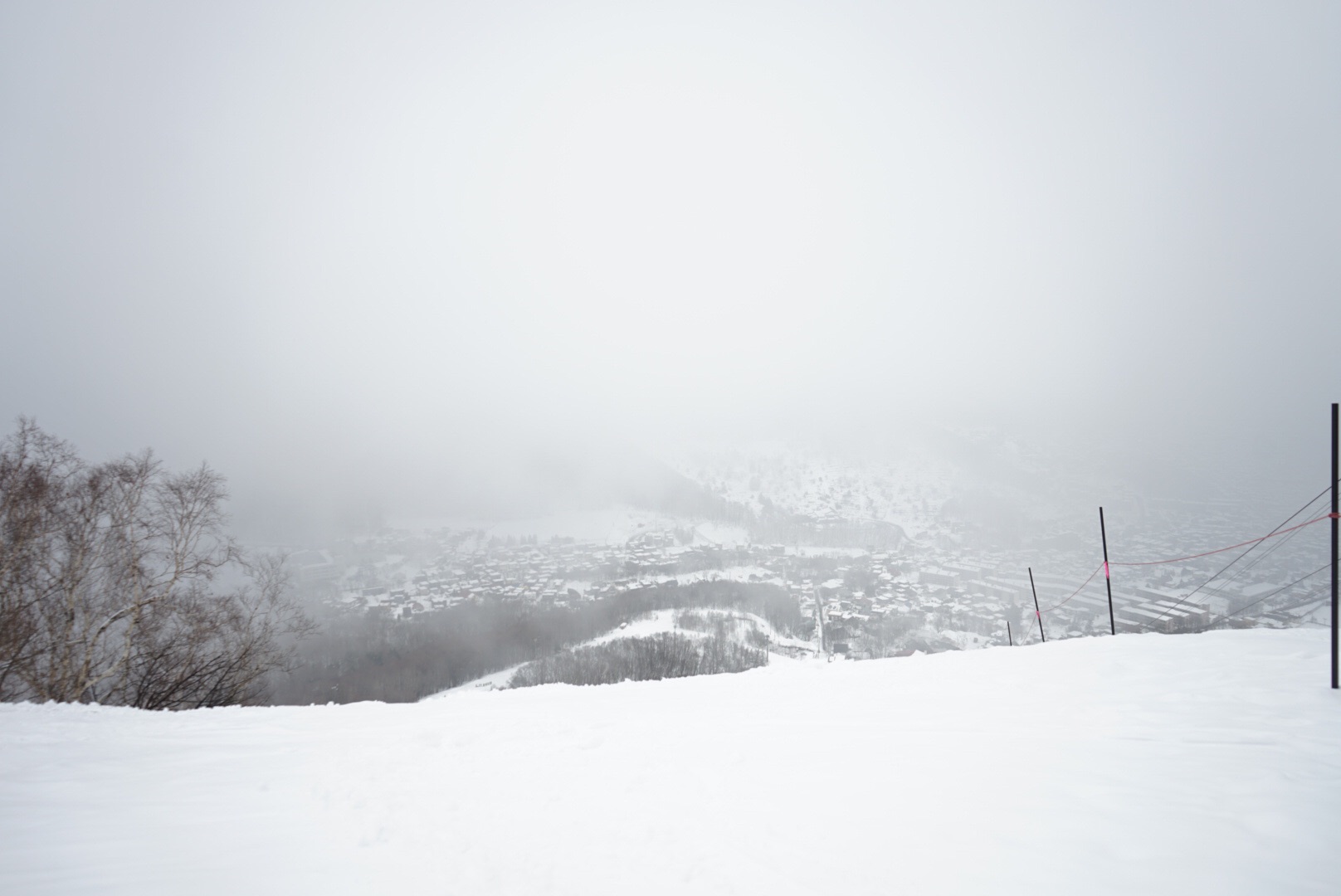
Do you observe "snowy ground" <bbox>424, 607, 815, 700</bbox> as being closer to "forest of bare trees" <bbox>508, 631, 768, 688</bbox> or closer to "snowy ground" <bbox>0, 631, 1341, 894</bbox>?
"forest of bare trees" <bbox>508, 631, 768, 688</bbox>

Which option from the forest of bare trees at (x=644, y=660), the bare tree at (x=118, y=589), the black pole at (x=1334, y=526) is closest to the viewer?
the black pole at (x=1334, y=526)

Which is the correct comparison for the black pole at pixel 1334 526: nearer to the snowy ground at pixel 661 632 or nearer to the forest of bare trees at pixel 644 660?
the forest of bare trees at pixel 644 660

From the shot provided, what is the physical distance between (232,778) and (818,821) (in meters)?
5.60

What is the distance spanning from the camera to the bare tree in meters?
9.07

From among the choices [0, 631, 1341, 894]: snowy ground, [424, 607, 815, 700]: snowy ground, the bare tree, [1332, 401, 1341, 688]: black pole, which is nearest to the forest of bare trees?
[424, 607, 815, 700]: snowy ground

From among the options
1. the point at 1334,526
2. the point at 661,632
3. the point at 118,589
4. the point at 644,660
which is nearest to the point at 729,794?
the point at 1334,526

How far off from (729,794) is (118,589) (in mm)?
13976

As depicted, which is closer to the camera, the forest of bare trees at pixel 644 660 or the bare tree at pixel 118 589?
the bare tree at pixel 118 589

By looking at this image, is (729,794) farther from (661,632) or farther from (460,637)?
(460,637)

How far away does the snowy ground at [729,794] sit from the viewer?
9.37 ft

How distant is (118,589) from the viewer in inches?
394

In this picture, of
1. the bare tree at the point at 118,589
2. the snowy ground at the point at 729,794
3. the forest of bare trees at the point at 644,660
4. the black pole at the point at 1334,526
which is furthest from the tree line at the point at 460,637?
the black pole at the point at 1334,526

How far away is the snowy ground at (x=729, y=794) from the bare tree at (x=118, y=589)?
428 cm

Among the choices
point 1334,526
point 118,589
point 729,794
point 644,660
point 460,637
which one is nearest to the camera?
point 729,794
